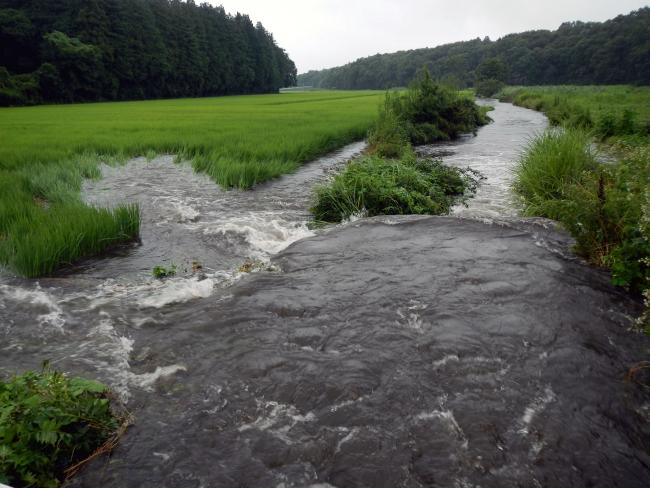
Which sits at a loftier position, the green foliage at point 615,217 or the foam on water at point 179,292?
the green foliage at point 615,217

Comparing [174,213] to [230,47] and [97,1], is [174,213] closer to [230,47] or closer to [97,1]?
[97,1]

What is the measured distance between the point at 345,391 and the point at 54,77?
45.0 metres

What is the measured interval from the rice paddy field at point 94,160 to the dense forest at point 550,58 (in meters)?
35.1

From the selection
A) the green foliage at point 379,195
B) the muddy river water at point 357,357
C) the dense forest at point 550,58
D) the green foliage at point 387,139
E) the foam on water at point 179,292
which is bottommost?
the foam on water at point 179,292

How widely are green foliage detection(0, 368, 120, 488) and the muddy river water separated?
152 mm

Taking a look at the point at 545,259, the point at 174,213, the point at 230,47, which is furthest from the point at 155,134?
the point at 230,47

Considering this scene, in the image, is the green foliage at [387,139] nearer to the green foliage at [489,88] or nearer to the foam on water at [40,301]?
the foam on water at [40,301]

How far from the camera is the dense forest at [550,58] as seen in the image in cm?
6838

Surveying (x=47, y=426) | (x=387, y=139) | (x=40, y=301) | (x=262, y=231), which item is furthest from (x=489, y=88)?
(x=47, y=426)

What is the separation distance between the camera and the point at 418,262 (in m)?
5.44

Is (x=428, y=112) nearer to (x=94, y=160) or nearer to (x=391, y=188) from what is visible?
(x=391, y=188)

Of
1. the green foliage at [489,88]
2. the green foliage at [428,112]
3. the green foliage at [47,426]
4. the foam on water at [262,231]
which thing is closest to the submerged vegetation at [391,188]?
the foam on water at [262,231]

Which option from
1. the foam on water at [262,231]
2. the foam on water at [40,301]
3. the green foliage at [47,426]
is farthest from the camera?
the foam on water at [262,231]

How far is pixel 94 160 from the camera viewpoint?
36.2 feet
